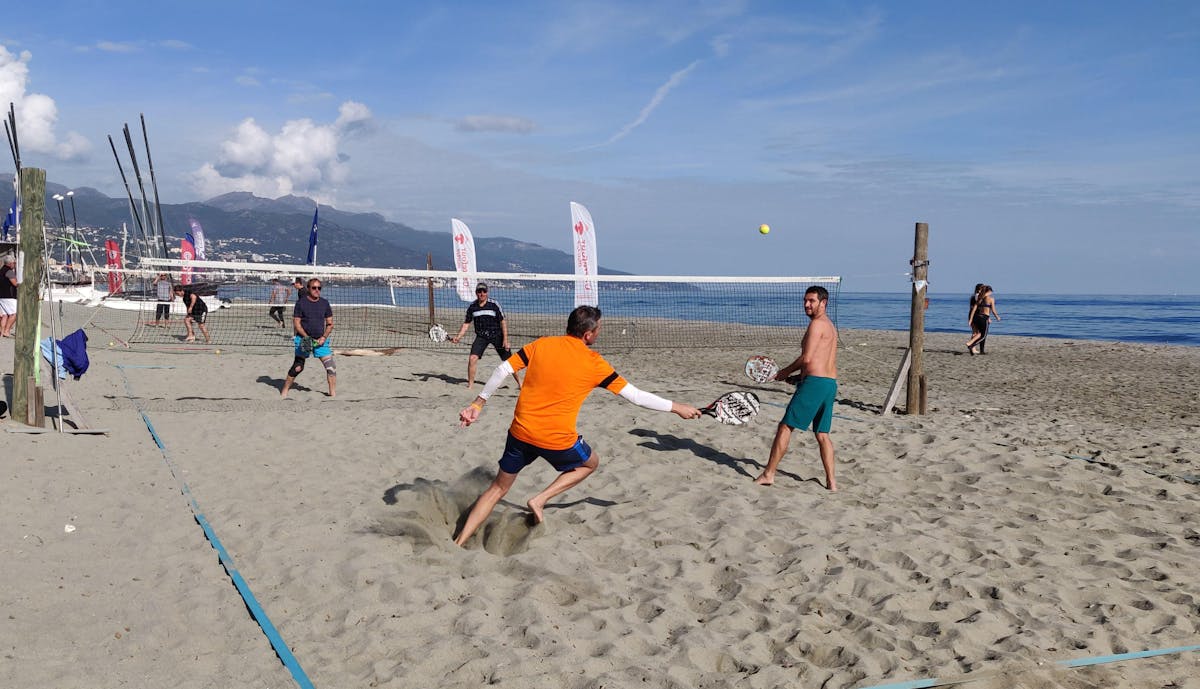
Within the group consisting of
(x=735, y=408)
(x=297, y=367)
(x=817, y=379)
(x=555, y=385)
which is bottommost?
(x=297, y=367)

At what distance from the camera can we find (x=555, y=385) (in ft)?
17.0

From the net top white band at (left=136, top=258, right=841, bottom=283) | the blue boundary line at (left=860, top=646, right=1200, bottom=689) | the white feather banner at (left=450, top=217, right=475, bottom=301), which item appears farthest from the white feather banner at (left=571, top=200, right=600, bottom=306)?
the blue boundary line at (left=860, top=646, right=1200, bottom=689)

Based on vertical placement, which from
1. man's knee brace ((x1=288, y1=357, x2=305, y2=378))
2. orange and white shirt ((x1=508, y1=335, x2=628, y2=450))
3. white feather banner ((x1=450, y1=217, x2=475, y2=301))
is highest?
white feather banner ((x1=450, y1=217, x2=475, y2=301))

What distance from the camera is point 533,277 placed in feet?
59.3

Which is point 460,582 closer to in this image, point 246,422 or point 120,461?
point 120,461

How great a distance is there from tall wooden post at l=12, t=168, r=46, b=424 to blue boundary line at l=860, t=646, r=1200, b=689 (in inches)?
332

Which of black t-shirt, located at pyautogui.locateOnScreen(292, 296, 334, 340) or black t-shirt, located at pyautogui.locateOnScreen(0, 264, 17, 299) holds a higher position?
black t-shirt, located at pyautogui.locateOnScreen(0, 264, 17, 299)

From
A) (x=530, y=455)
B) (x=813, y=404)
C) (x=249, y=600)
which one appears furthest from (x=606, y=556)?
(x=813, y=404)

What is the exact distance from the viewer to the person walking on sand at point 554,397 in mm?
5180

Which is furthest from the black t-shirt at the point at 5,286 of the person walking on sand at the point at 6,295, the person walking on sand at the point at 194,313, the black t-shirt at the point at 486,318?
the black t-shirt at the point at 486,318

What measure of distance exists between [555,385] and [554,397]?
8 centimetres

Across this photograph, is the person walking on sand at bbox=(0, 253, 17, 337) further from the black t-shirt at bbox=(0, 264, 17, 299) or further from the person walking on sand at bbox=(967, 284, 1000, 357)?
the person walking on sand at bbox=(967, 284, 1000, 357)

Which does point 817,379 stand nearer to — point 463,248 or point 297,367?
point 297,367

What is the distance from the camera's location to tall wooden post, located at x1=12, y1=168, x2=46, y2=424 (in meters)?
8.12
